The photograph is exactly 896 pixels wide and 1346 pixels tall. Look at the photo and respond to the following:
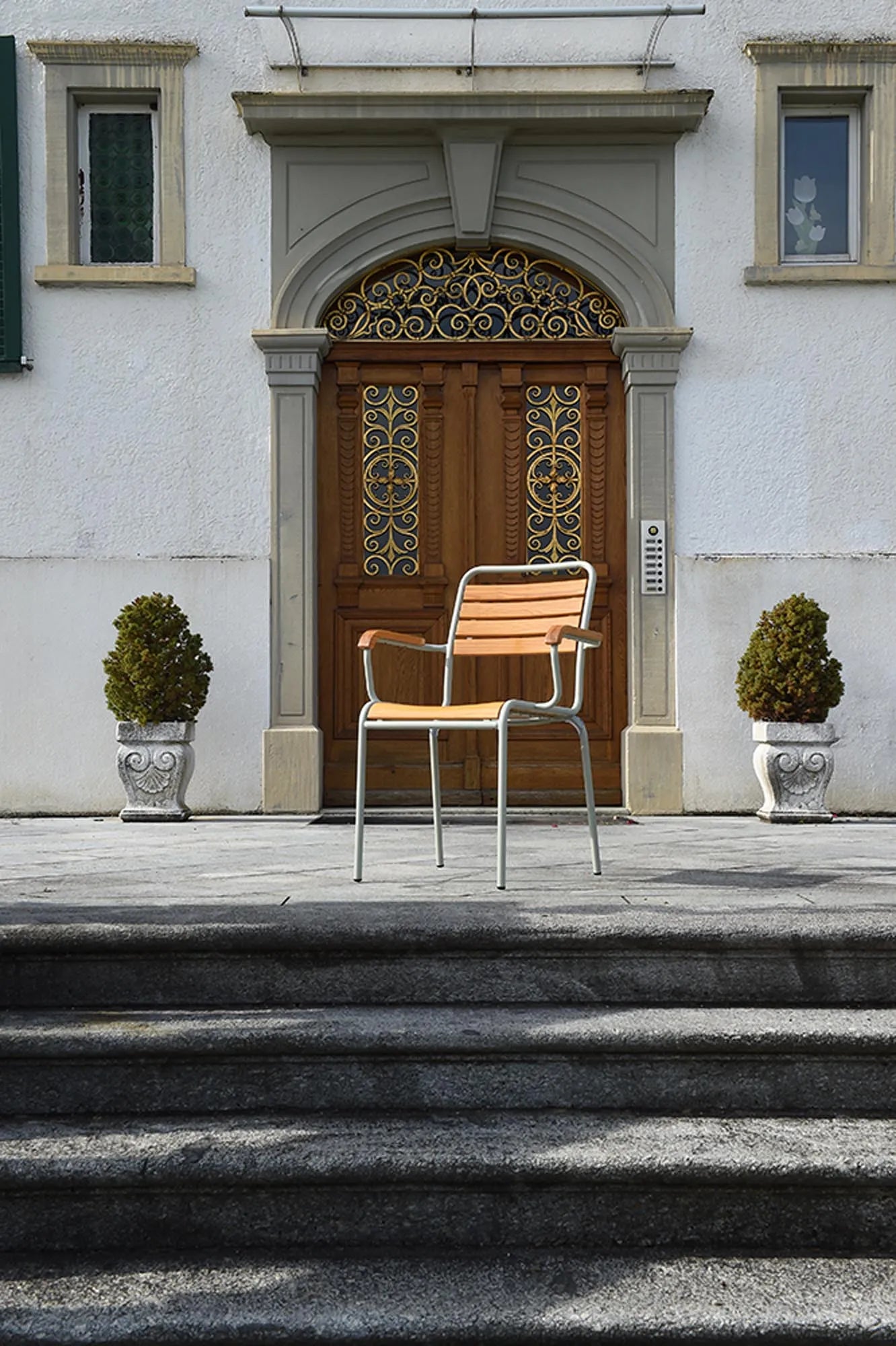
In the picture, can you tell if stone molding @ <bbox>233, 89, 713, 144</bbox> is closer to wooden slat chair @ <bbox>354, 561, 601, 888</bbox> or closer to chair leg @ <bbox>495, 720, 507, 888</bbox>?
wooden slat chair @ <bbox>354, 561, 601, 888</bbox>

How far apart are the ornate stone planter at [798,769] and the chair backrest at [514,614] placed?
2246mm

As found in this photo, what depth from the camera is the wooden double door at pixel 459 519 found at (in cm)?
711

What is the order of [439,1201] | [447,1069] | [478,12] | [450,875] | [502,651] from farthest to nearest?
[478,12]
[502,651]
[450,875]
[447,1069]
[439,1201]

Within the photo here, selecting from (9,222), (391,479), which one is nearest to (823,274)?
(391,479)

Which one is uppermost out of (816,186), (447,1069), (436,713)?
(816,186)

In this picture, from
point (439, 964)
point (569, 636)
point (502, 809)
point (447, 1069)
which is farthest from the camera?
point (569, 636)

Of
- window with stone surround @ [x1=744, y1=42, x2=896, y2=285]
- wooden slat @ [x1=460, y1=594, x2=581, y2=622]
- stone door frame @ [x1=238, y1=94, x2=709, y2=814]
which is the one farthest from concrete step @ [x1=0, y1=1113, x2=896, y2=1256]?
window with stone surround @ [x1=744, y1=42, x2=896, y2=285]

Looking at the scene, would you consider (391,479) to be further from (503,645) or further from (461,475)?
(503,645)

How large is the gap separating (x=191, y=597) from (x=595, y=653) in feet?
6.42

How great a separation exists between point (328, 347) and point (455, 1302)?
18.5 feet

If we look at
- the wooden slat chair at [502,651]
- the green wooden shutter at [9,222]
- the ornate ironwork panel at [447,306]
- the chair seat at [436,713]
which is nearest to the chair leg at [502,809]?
the wooden slat chair at [502,651]

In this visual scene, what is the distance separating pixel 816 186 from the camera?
7.17m

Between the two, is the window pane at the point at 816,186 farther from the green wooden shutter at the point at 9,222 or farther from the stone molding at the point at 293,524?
the green wooden shutter at the point at 9,222

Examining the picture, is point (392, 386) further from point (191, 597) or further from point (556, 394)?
point (191, 597)
